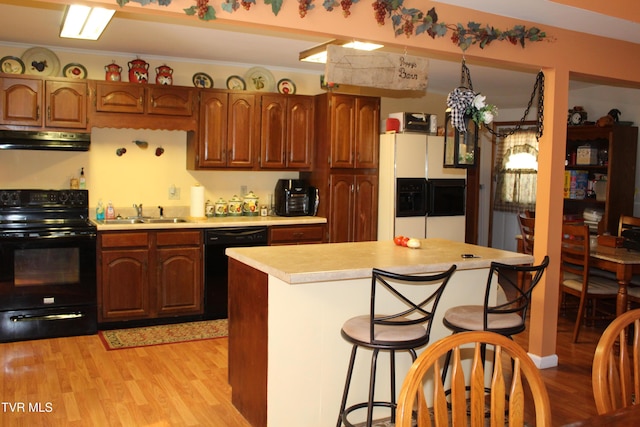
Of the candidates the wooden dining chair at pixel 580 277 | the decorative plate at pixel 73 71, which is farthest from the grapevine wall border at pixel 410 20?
the decorative plate at pixel 73 71

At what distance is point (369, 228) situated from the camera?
20.1 feet

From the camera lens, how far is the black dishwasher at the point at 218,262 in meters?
5.39

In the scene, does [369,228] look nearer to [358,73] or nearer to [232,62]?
[232,62]

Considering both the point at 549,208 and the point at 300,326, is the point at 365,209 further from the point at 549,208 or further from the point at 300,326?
the point at 300,326

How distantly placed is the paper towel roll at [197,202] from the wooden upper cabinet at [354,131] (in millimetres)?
1294

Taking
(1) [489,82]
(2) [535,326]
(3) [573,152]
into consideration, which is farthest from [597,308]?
(1) [489,82]

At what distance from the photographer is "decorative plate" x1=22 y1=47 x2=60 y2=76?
5121 millimetres

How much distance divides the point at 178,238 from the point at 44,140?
135 cm

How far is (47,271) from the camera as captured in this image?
482 cm

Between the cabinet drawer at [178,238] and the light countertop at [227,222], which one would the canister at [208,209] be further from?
the cabinet drawer at [178,238]

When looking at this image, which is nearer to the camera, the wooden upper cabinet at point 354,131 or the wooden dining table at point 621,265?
the wooden dining table at point 621,265

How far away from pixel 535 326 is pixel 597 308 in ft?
5.46

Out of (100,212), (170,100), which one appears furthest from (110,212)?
(170,100)

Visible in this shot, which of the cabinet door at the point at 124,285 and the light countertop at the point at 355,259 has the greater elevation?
the light countertop at the point at 355,259
